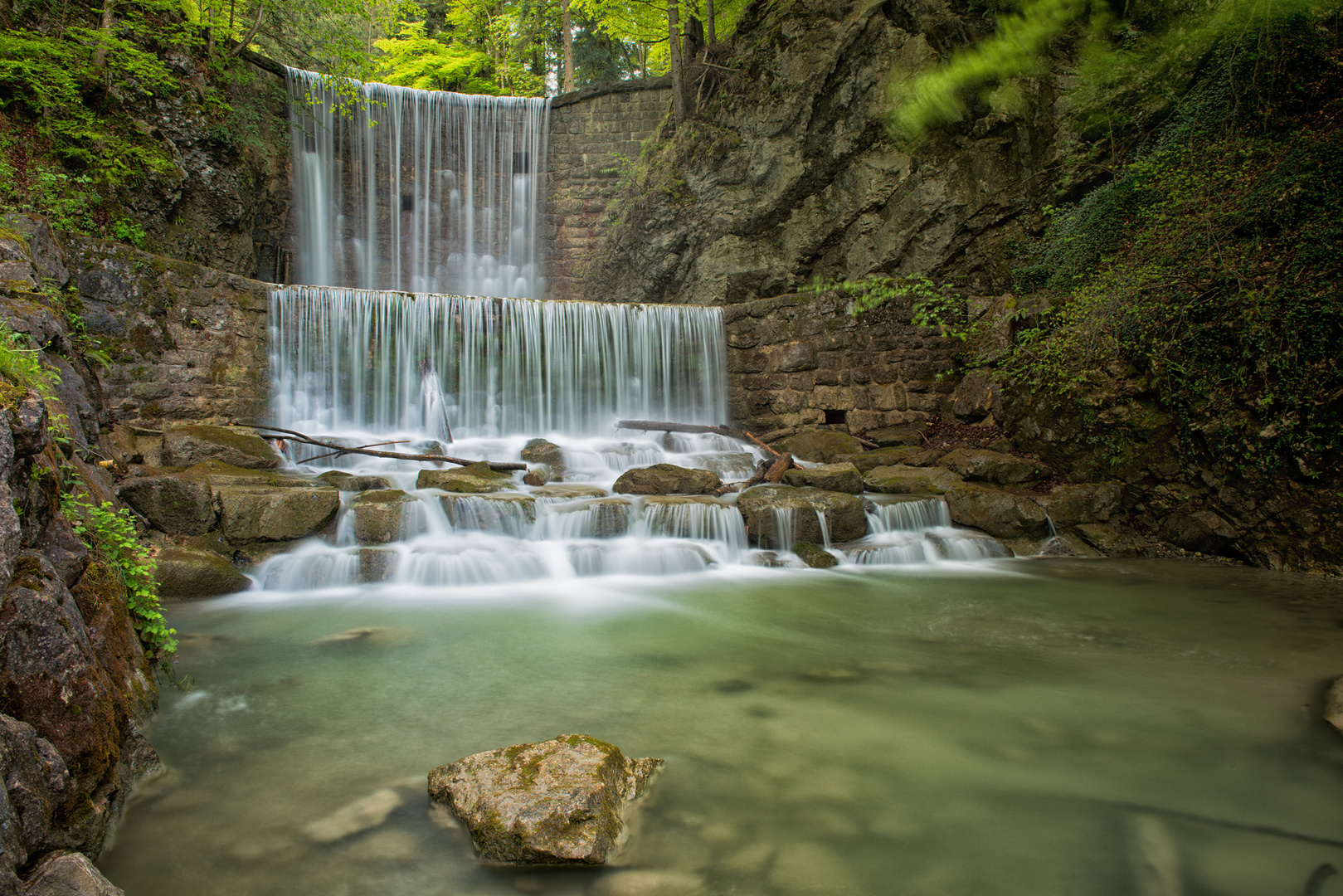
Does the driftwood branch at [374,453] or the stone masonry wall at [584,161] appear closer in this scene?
the driftwood branch at [374,453]

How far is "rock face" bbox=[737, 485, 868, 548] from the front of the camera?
283 inches

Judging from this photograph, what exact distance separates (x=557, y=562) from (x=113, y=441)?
4.75 m

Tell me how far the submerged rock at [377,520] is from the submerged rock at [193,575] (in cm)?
106

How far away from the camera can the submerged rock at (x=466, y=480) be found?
7387 millimetres

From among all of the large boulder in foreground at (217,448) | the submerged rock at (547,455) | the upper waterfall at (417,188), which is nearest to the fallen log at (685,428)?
the submerged rock at (547,455)

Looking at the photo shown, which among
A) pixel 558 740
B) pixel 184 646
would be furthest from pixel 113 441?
pixel 558 740

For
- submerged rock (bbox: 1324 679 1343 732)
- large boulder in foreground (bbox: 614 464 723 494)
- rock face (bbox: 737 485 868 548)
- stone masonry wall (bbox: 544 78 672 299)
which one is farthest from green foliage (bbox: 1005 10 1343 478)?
stone masonry wall (bbox: 544 78 672 299)

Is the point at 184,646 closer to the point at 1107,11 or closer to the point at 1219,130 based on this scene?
the point at 1219,130

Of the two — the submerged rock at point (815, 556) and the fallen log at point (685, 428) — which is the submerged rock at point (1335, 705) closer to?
the submerged rock at point (815, 556)

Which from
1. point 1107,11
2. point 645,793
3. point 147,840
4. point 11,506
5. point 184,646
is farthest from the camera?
point 1107,11

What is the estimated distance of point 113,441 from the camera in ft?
22.1

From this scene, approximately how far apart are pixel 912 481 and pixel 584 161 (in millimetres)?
12567

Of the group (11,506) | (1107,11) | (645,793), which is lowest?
(645,793)

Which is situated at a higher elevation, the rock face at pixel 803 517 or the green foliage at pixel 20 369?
the green foliage at pixel 20 369
